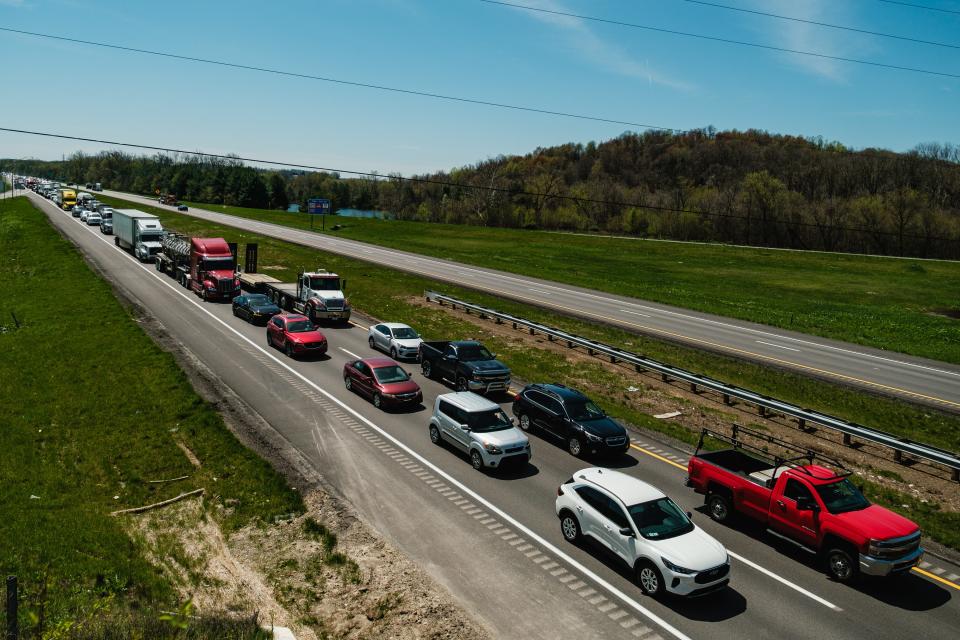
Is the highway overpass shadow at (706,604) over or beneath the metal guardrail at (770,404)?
beneath

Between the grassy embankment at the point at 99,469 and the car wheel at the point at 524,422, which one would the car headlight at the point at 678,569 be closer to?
the grassy embankment at the point at 99,469

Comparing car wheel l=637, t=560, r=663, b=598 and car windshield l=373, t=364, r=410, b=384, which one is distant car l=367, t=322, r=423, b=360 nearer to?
car windshield l=373, t=364, r=410, b=384

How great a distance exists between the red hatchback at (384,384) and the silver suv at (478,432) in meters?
2.98

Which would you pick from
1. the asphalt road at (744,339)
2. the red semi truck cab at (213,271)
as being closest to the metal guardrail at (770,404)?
the asphalt road at (744,339)

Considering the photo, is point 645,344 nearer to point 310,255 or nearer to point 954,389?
point 954,389

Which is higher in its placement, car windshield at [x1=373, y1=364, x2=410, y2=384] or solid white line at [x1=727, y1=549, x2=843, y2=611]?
car windshield at [x1=373, y1=364, x2=410, y2=384]

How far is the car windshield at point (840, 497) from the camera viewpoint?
14.2 metres

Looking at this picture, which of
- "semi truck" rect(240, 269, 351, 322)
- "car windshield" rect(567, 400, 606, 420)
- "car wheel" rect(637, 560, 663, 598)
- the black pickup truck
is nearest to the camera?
"car wheel" rect(637, 560, 663, 598)

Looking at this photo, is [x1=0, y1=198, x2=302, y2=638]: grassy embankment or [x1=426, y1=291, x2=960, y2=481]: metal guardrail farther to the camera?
[x1=426, y1=291, x2=960, y2=481]: metal guardrail

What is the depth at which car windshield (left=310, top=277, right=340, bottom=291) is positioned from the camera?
38750 millimetres

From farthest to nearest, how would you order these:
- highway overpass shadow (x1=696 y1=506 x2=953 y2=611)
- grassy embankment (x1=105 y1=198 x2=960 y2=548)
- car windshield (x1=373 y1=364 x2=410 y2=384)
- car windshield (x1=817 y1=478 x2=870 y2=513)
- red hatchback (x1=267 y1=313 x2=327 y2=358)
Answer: red hatchback (x1=267 y1=313 x2=327 y2=358) < car windshield (x1=373 y1=364 x2=410 y2=384) < grassy embankment (x1=105 y1=198 x2=960 y2=548) < car windshield (x1=817 y1=478 x2=870 y2=513) < highway overpass shadow (x1=696 y1=506 x2=953 y2=611)

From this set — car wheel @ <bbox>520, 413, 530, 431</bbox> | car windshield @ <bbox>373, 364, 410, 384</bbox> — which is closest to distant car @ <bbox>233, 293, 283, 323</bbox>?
car windshield @ <bbox>373, 364, 410, 384</bbox>

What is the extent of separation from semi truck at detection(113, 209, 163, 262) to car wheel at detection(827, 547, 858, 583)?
193 feet

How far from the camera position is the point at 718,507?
53.2 feet
